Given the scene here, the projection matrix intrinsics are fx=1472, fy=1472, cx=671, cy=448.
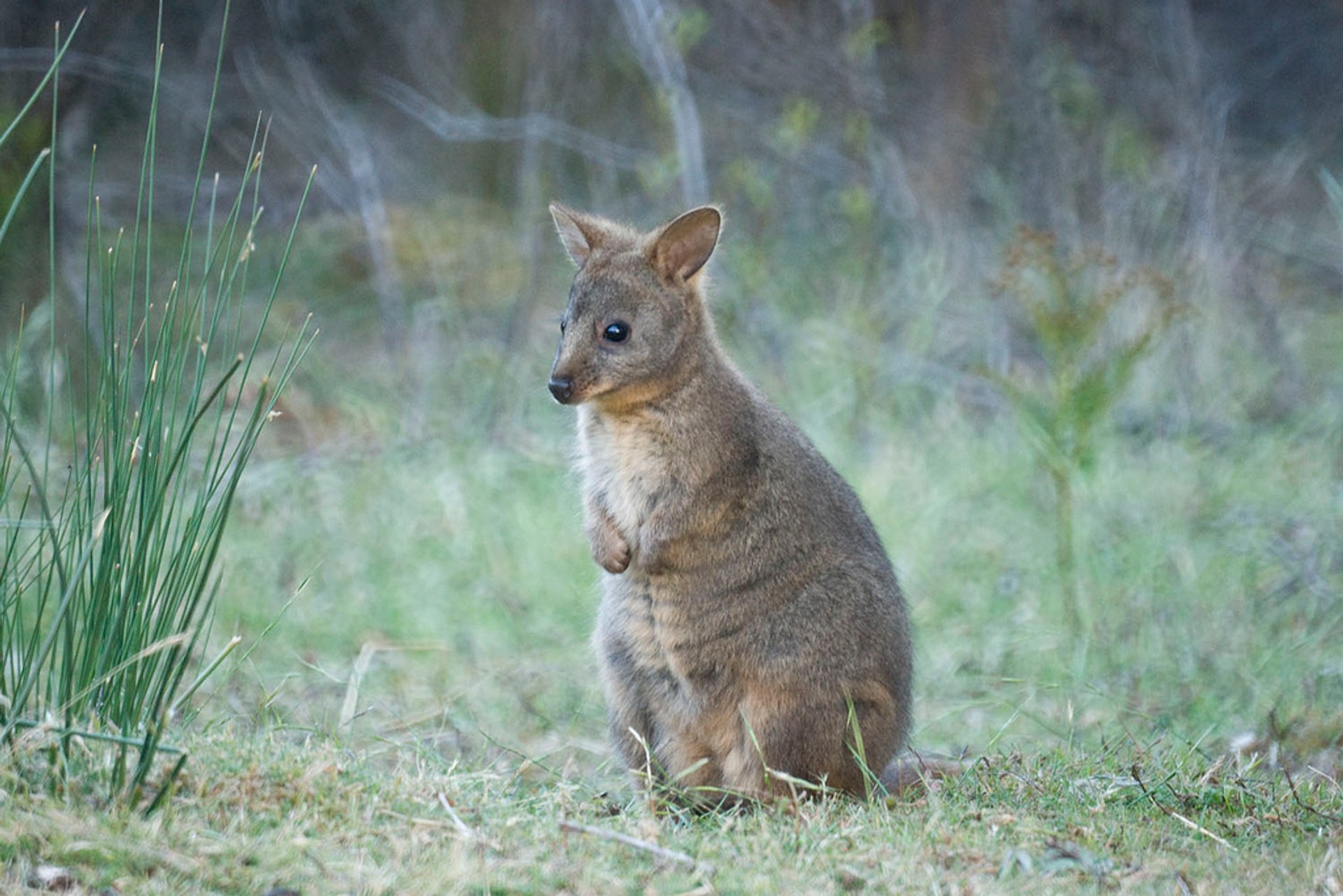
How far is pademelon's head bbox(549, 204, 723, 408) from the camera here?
390 centimetres

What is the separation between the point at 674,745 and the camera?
3.80 m

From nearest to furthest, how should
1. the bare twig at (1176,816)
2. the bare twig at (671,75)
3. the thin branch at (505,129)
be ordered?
the bare twig at (1176,816) < the bare twig at (671,75) < the thin branch at (505,129)

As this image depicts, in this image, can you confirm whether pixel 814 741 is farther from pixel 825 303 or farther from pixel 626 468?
pixel 825 303

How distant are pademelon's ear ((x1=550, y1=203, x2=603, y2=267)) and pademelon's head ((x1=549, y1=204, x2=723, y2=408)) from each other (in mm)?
10

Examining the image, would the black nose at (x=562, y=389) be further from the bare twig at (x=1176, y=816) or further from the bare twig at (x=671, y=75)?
the bare twig at (x=671, y=75)

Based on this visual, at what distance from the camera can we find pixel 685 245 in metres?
4.07

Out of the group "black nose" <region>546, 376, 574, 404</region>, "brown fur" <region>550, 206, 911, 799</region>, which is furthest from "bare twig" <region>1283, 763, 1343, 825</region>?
"black nose" <region>546, 376, 574, 404</region>

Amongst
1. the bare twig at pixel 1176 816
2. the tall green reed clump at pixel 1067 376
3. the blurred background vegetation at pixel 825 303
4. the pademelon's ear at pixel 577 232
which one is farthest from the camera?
the blurred background vegetation at pixel 825 303

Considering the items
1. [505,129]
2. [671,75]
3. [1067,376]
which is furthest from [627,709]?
[505,129]

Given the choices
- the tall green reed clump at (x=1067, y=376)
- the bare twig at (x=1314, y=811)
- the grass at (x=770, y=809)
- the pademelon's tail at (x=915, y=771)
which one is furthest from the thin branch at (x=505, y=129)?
the bare twig at (x=1314, y=811)

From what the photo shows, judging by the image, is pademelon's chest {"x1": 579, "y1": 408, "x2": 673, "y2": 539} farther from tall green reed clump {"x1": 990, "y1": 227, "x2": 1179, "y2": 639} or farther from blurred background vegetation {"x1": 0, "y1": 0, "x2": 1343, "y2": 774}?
tall green reed clump {"x1": 990, "y1": 227, "x2": 1179, "y2": 639}

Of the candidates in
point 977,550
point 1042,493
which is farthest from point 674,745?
point 1042,493

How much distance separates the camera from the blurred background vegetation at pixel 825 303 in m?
5.32

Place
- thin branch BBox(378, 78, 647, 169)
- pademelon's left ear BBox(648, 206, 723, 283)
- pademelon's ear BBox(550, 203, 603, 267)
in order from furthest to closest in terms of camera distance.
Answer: thin branch BBox(378, 78, 647, 169) → pademelon's ear BBox(550, 203, 603, 267) → pademelon's left ear BBox(648, 206, 723, 283)
